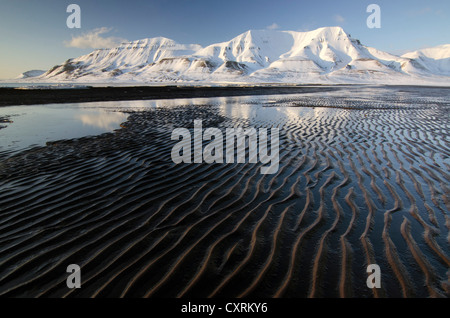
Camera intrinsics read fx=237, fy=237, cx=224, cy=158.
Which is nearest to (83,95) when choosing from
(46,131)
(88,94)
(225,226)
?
(88,94)

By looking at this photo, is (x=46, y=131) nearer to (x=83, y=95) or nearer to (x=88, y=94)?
(x=83, y=95)

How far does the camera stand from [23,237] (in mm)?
3830

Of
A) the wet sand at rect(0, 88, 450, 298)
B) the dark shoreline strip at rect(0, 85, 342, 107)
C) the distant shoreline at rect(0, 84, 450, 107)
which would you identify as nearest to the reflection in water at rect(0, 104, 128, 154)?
the wet sand at rect(0, 88, 450, 298)

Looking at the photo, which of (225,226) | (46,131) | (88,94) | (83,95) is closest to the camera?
(225,226)

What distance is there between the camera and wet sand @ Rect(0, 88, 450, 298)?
2977 mm

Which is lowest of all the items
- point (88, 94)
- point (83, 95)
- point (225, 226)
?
point (225, 226)

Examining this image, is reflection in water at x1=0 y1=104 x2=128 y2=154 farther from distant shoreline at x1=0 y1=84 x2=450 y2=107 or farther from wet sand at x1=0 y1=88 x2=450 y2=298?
distant shoreline at x1=0 y1=84 x2=450 y2=107

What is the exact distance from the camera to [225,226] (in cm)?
418

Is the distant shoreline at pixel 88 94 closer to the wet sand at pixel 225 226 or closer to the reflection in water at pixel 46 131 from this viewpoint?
the reflection in water at pixel 46 131

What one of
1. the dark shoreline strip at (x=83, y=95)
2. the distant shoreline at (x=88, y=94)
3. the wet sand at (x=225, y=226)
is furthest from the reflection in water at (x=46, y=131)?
the dark shoreline strip at (x=83, y=95)

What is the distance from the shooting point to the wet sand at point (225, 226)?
9.77 ft

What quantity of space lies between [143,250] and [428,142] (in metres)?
11.4

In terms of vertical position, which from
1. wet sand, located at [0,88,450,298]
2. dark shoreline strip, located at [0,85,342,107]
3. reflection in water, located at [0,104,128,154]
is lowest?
wet sand, located at [0,88,450,298]
